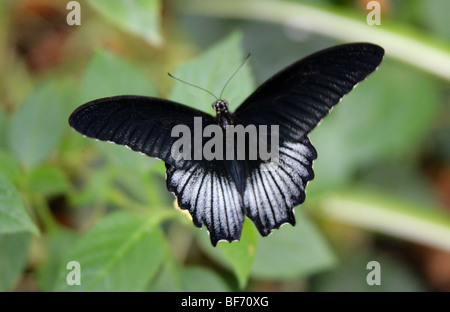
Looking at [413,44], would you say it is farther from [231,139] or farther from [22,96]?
[22,96]

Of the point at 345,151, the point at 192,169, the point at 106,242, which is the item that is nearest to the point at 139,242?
the point at 106,242

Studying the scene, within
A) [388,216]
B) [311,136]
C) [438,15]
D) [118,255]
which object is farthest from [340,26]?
A: [118,255]

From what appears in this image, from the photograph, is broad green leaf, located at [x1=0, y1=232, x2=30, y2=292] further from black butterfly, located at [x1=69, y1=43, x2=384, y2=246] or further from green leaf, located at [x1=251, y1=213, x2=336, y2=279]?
green leaf, located at [x1=251, y1=213, x2=336, y2=279]

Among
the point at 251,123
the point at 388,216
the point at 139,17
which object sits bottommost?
the point at 251,123

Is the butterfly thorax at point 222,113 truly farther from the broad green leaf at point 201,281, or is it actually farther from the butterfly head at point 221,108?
the broad green leaf at point 201,281

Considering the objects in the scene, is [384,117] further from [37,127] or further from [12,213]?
[12,213]

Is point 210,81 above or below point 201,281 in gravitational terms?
above
